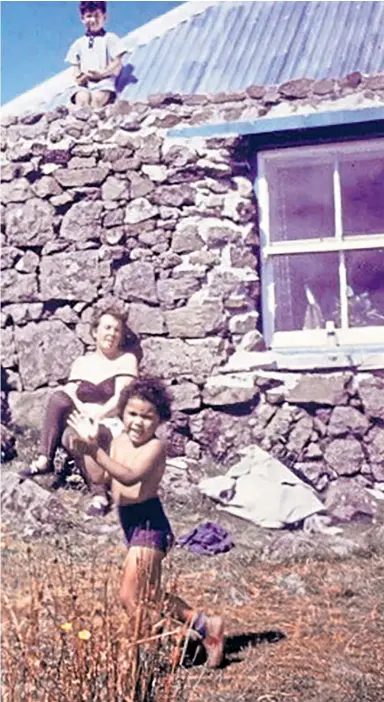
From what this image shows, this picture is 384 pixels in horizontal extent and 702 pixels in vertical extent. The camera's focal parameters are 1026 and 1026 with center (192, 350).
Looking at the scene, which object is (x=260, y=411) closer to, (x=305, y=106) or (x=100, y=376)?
(x=100, y=376)

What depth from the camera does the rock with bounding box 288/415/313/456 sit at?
253cm

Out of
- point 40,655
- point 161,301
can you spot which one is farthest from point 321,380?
point 40,655

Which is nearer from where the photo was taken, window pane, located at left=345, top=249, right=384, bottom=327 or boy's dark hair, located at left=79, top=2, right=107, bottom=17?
window pane, located at left=345, top=249, right=384, bottom=327

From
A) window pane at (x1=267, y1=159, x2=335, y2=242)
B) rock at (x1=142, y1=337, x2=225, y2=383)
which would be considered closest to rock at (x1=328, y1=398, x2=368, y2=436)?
rock at (x1=142, y1=337, x2=225, y2=383)

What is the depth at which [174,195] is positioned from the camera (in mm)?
2639

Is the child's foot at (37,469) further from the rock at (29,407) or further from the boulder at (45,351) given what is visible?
the boulder at (45,351)

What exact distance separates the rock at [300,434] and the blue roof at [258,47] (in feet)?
2.81

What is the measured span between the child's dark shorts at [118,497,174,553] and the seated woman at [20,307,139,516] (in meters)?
0.07

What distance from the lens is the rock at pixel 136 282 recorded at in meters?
2.65

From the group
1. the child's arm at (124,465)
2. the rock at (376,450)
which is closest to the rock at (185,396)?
the child's arm at (124,465)

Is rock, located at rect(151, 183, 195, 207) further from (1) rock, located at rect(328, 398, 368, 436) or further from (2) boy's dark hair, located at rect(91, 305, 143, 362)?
(1) rock, located at rect(328, 398, 368, 436)

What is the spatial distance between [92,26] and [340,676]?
5.79 ft

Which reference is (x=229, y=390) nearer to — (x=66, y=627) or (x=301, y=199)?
(x=301, y=199)

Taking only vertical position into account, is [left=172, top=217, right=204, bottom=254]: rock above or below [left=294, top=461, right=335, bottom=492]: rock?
above
